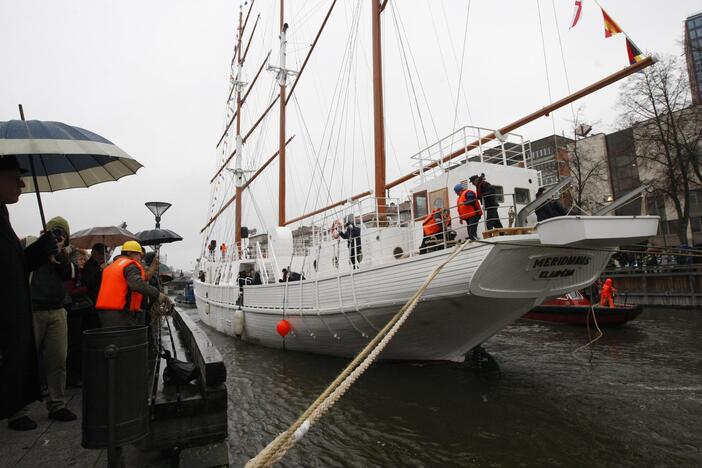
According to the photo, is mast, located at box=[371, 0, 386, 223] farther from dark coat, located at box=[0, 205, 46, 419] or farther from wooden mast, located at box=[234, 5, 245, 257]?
wooden mast, located at box=[234, 5, 245, 257]

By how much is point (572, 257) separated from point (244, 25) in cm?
3616

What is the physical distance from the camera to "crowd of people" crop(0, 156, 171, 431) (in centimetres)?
226

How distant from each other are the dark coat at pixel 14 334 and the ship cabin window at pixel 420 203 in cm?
913

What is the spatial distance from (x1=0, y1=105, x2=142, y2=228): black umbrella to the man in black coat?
53 cm

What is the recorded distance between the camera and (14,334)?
2236mm

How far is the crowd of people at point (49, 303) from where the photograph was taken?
2.26 meters

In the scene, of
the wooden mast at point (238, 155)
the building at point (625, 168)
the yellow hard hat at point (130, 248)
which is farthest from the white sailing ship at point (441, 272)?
the building at point (625, 168)

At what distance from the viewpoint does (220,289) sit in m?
19.1

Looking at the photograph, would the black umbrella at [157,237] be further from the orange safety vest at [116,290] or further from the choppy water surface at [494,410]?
the orange safety vest at [116,290]

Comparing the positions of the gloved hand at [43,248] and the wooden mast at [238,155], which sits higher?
the wooden mast at [238,155]

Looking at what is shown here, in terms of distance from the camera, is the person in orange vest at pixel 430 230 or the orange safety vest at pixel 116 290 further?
the person in orange vest at pixel 430 230

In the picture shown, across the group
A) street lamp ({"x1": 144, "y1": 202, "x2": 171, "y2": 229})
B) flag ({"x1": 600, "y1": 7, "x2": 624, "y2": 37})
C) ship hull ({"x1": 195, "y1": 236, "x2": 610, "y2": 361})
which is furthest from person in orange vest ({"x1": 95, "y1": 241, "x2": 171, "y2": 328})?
flag ({"x1": 600, "y1": 7, "x2": 624, "y2": 37})

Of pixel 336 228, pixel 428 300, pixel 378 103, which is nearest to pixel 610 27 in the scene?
pixel 378 103

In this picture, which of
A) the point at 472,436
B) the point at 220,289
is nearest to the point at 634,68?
the point at 472,436
